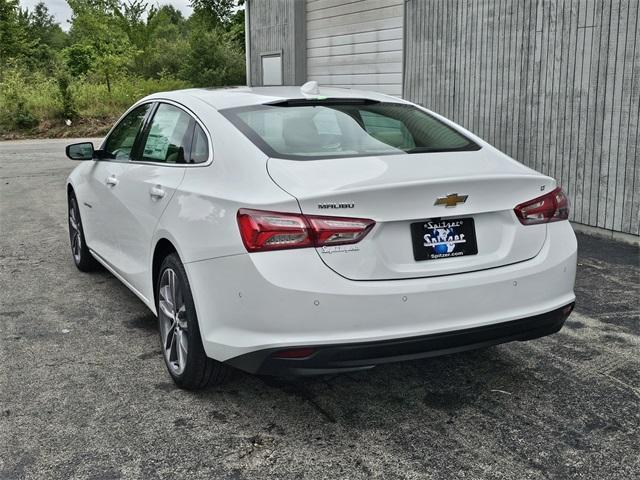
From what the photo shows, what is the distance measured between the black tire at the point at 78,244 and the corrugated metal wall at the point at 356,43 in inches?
251

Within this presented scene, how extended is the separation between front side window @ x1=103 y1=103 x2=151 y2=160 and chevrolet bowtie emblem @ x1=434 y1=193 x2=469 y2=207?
8.32 feet

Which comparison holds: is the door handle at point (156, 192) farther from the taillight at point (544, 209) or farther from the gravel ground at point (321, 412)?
the taillight at point (544, 209)

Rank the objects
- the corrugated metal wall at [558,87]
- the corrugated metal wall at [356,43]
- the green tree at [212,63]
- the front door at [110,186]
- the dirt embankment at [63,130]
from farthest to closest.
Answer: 1. the green tree at [212,63]
2. the dirt embankment at [63,130]
3. the corrugated metal wall at [356,43]
4. the corrugated metal wall at [558,87]
5. the front door at [110,186]

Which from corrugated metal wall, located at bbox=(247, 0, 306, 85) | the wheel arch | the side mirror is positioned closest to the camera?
the wheel arch

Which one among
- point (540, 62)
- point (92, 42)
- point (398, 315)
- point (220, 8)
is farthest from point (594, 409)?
point (220, 8)

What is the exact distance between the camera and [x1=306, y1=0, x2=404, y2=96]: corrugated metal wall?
11.6 m

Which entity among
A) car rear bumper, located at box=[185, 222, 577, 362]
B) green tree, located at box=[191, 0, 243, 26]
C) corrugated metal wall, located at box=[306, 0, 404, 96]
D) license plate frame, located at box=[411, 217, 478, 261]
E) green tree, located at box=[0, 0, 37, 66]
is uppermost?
green tree, located at box=[191, 0, 243, 26]

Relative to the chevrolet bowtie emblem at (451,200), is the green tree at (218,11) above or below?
above

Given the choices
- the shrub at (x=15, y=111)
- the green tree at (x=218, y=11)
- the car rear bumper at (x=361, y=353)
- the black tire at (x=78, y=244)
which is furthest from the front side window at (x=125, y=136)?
the green tree at (x=218, y=11)

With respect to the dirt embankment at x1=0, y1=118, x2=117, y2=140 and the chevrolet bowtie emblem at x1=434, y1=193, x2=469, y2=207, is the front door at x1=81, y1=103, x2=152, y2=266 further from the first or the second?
the dirt embankment at x1=0, y1=118, x2=117, y2=140

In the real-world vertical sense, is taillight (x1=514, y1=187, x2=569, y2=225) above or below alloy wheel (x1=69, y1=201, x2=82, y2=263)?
above

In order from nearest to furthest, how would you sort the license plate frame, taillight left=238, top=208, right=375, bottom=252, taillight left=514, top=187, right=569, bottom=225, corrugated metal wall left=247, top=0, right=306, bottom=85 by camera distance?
taillight left=238, top=208, right=375, bottom=252
the license plate frame
taillight left=514, top=187, right=569, bottom=225
corrugated metal wall left=247, top=0, right=306, bottom=85

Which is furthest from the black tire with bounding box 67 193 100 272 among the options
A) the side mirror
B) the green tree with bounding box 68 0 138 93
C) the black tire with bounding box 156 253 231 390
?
the green tree with bounding box 68 0 138 93

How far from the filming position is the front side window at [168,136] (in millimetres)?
4172
